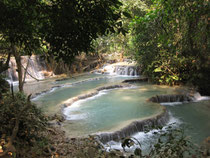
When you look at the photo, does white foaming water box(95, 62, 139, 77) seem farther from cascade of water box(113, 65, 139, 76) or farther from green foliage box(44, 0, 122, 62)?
green foliage box(44, 0, 122, 62)

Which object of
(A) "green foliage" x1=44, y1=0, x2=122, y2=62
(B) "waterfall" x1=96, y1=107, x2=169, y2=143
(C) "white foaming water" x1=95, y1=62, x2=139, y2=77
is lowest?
(B) "waterfall" x1=96, y1=107, x2=169, y2=143

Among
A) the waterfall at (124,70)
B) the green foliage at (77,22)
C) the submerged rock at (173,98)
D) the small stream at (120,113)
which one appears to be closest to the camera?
the green foliage at (77,22)

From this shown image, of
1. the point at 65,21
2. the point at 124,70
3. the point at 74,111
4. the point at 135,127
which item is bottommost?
the point at 135,127

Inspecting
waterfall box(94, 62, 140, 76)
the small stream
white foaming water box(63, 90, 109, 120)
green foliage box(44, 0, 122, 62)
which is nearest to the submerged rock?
the small stream

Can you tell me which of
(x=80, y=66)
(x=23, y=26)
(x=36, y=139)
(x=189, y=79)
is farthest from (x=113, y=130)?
(x=80, y=66)

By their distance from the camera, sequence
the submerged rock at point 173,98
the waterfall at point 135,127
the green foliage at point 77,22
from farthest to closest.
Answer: the submerged rock at point 173,98 → the waterfall at point 135,127 → the green foliage at point 77,22

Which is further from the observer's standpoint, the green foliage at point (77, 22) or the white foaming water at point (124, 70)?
the white foaming water at point (124, 70)

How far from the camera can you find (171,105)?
10.2m

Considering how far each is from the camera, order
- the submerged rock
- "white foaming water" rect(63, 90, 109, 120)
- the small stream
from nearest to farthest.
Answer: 1. the small stream
2. "white foaming water" rect(63, 90, 109, 120)
3. the submerged rock

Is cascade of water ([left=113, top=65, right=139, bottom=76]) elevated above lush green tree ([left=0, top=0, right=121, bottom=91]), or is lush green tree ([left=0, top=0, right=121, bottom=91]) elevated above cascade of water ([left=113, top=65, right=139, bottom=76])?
lush green tree ([left=0, top=0, right=121, bottom=91])

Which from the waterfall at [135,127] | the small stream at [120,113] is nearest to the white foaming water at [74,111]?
the small stream at [120,113]

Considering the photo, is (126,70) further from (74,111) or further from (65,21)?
(65,21)

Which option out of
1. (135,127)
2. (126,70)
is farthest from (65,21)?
(126,70)

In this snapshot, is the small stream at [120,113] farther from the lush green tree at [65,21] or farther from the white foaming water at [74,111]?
the lush green tree at [65,21]
